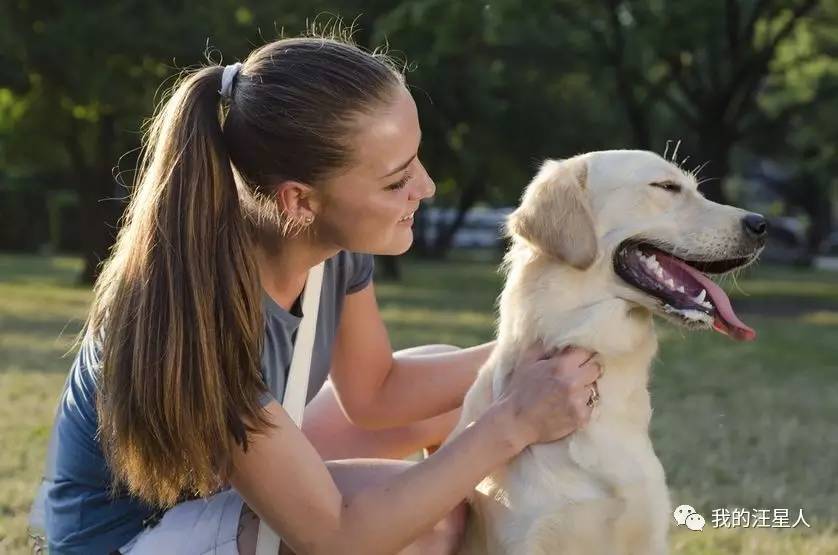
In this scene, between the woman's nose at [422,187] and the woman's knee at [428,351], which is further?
the woman's knee at [428,351]

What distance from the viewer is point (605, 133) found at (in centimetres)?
2508

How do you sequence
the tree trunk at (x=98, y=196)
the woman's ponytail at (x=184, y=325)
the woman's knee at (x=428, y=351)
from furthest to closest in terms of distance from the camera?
the tree trunk at (x=98, y=196)
the woman's knee at (x=428, y=351)
the woman's ponytail at (x=184, y=325)

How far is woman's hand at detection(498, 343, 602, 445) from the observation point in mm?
2635

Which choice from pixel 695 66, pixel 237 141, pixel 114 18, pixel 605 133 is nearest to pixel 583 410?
pixel 237 141

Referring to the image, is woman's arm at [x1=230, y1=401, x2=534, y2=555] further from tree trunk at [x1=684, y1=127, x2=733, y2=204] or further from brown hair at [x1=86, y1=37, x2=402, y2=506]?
tree trunk at [x1=684, y1=127, x2=733, y2=204]

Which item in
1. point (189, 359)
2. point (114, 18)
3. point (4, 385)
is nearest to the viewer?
point (189, 359)

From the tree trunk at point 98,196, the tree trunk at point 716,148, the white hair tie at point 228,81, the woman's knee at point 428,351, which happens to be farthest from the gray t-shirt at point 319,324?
the tree trunk at point 98,196

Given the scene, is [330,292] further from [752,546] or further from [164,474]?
[752,546]

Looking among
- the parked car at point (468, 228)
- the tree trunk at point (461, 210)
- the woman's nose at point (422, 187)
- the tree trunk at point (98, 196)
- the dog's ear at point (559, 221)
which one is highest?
the woman's nose at point (422, 187)

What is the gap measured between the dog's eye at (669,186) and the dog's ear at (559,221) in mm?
203

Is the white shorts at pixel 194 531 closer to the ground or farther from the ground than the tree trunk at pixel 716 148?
farther from the ground

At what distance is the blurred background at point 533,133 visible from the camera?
213 inches

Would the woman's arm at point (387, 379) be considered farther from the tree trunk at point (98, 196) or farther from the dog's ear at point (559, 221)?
the tree trunk at point (98, 196)

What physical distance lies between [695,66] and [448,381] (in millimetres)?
15482
